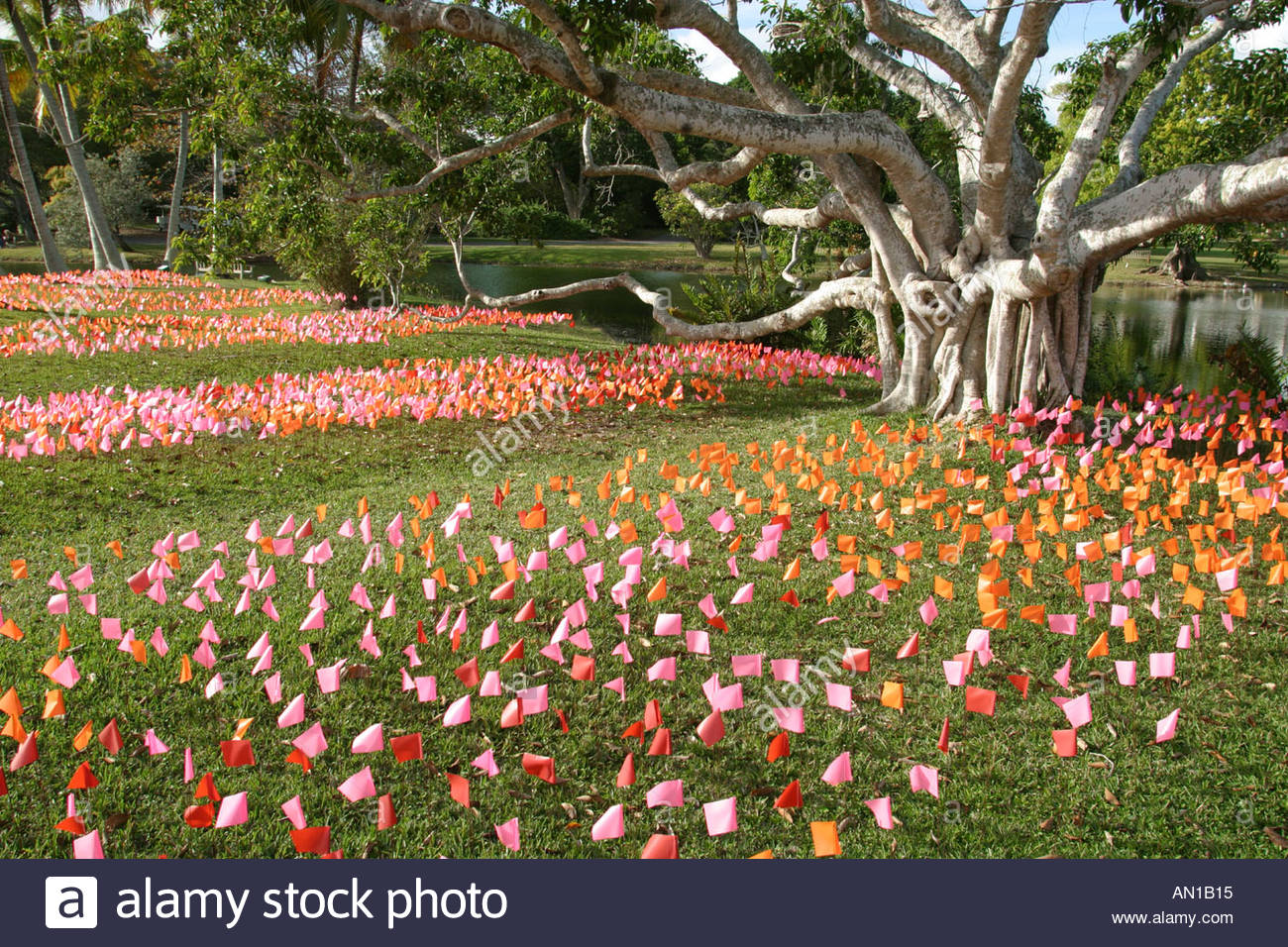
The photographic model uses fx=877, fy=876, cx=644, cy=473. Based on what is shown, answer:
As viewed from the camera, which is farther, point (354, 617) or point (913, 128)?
point (913, 128)

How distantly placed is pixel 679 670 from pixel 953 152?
8.97 metres

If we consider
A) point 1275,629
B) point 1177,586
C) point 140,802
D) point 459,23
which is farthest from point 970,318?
point 140,802

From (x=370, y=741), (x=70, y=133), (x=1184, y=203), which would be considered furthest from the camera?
(x=70, y=133)

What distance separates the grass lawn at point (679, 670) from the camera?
325 centimetres

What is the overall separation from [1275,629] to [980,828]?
8.60ft

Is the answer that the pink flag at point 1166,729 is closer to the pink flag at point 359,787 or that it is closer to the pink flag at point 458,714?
the pink flag at point 458,714

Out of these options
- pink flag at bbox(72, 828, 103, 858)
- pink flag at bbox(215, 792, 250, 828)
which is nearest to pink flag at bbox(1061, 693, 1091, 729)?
pink flag at bbox(215, 792, 250, 828)

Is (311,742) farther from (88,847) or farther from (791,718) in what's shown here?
(791,718)

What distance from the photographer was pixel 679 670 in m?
4.27

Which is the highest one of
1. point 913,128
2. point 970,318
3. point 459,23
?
point 913,128

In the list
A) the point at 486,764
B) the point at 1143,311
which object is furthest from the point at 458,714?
the point at 1143,311

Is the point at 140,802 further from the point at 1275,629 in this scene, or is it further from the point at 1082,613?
the point at 1275,629

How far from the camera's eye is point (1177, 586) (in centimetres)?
520

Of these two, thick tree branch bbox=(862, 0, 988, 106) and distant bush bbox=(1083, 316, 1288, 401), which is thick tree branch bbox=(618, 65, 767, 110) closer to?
thick tree branch bbox=(862, 0, 988, 106)
